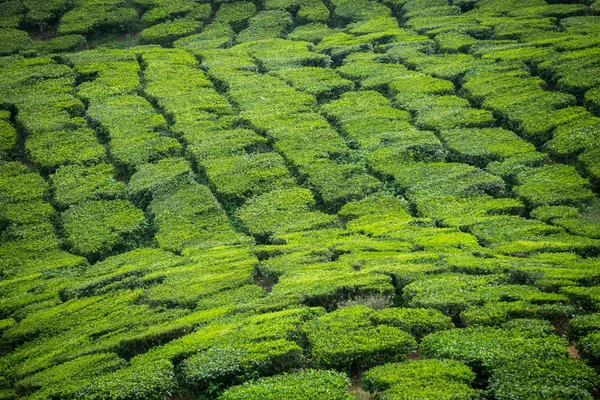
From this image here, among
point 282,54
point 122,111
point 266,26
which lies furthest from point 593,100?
point 266,26

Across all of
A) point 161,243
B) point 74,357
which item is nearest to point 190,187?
point 161,243

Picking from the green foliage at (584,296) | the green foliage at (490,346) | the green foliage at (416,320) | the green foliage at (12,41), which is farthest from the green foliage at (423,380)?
the green foliage at (12,41)

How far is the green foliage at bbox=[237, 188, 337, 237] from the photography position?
22172mm

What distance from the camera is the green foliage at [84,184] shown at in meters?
25.1

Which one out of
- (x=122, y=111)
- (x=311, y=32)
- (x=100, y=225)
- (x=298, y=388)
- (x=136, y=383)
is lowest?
(x=100, y=225)

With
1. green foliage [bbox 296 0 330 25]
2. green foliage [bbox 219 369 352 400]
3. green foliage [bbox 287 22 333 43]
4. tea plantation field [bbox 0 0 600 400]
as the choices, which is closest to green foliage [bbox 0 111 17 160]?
tea plantation field [bbox 0 0 600 400]

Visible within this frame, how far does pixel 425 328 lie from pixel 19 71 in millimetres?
29302

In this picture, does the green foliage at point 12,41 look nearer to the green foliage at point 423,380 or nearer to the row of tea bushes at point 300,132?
the row of tea bushes at point 300,132

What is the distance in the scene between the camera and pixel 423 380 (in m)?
12.6

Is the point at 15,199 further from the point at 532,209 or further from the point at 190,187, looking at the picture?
the point at 532,209

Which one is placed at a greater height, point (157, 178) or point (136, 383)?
point (157, 178)

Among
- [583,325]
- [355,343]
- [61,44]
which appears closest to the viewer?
[583,325]

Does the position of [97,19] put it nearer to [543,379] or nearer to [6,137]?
[6,137]

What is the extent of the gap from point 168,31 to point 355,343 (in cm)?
3221
